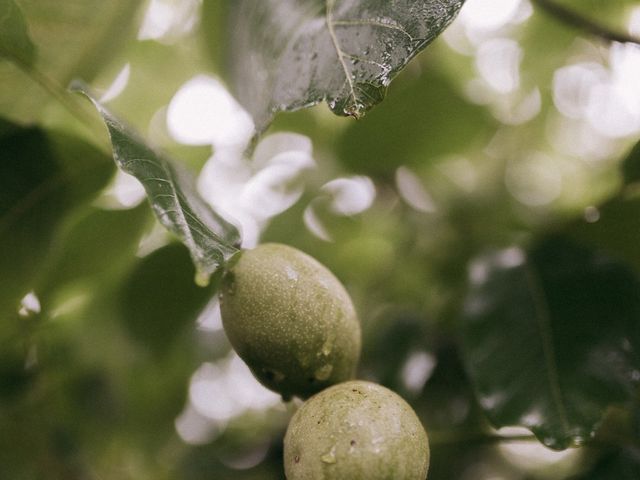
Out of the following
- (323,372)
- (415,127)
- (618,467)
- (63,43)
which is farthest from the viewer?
(415,127)

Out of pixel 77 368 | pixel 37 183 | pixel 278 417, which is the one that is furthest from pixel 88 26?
pixel 278 417

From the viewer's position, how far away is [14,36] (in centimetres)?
66

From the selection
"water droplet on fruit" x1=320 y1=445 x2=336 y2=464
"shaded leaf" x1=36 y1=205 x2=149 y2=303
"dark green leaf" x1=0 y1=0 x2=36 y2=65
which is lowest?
"shaded leaf" x1=36 y1=205 x2=149 y2=303

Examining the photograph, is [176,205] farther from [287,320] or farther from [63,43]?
[63,43]

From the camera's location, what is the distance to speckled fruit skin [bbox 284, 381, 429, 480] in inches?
19.8

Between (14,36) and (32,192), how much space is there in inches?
7.1

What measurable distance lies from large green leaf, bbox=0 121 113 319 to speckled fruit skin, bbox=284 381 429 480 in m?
0.40

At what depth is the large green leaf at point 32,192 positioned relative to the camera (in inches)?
29.2

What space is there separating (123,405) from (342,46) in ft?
2.42

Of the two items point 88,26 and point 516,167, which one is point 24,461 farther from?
point 516,167

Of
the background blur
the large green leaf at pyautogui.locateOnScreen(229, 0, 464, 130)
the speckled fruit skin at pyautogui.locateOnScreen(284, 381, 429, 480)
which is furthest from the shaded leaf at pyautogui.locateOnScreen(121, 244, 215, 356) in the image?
the speckled fruit skin at pyautogui.locateOnScreen(284, 381, 429, 480)

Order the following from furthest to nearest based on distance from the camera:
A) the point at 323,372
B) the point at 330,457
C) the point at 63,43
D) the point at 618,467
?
the point at 63,43 < the point at 618,467 < the point at 323,372 < the point at 330,457

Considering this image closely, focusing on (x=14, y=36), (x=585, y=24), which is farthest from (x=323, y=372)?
(x=585, y=24)

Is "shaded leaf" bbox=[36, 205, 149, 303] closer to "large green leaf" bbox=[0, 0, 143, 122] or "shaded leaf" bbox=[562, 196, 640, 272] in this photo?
"large green leaf" bbox=[0, 0, 143, 122]
